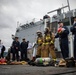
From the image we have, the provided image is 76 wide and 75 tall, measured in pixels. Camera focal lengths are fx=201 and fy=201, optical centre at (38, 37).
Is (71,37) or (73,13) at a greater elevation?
(73,13)

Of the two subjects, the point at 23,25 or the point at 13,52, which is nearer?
the point at 13,52

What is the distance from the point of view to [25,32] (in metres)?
16.3

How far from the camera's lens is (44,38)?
8406mm

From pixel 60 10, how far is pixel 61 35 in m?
6.81

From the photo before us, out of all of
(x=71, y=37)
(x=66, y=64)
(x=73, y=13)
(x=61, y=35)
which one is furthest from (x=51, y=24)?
(x=66, y=64)

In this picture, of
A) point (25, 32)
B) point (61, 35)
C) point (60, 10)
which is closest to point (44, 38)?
point (61, 35)

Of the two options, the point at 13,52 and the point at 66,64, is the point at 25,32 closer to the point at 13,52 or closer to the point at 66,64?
the point at 13,52

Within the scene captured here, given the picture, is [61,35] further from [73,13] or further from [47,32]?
[73,13]

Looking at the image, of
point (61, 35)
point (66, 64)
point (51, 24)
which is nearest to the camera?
point (66, 64)

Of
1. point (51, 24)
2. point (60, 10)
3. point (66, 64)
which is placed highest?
point (60, 10)

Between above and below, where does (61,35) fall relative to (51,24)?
below

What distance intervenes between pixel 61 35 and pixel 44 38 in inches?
45.2

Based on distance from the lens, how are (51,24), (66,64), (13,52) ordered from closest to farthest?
(66,64) < (13,52) < (51,24)

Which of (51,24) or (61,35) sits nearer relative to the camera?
(61,35)
